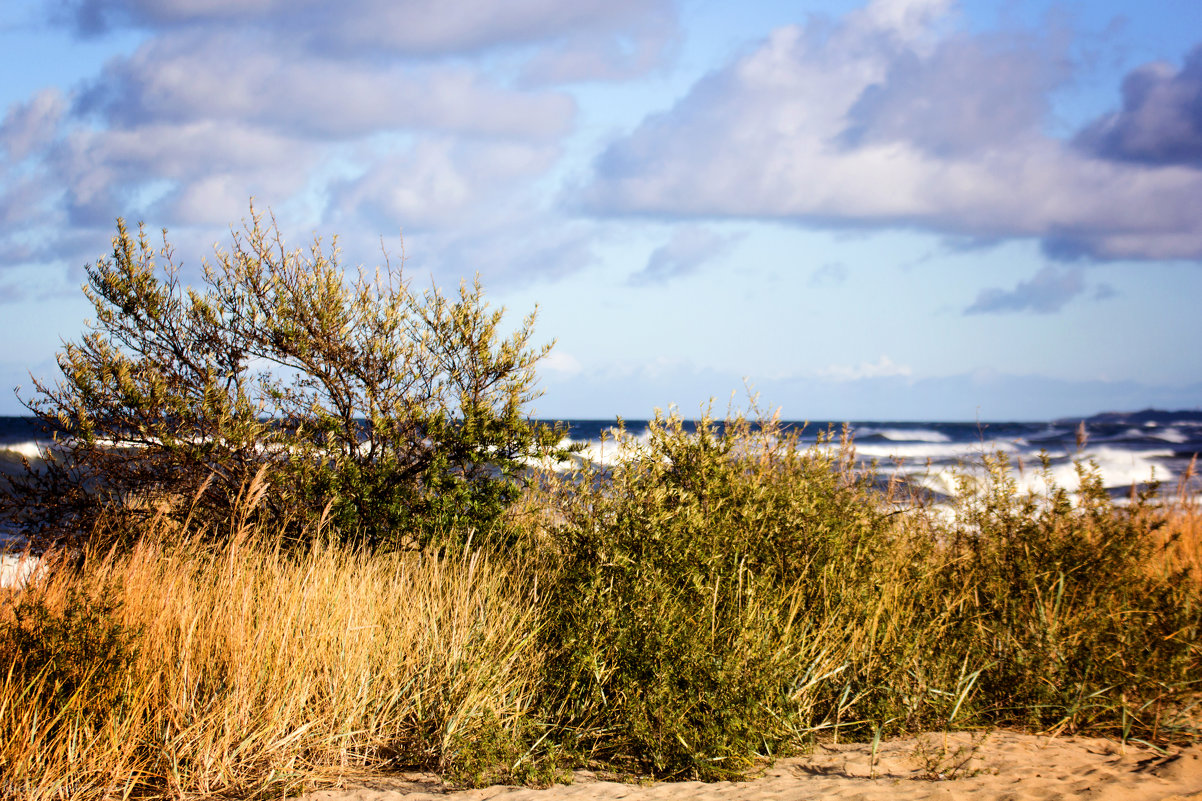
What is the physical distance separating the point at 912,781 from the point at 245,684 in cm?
337

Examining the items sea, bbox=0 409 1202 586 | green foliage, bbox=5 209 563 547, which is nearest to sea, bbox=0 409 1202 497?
sea, bbox=0 409 1202 586

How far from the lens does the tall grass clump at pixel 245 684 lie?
396 centimetres

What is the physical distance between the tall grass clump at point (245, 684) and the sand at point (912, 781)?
254mm

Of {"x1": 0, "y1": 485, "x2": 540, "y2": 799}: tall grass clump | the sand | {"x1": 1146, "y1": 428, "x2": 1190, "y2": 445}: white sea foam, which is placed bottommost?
the sand

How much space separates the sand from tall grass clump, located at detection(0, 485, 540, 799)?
0.83 ft

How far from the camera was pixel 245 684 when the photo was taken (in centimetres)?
424

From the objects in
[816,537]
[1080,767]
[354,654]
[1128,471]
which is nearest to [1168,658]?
[1080,767]

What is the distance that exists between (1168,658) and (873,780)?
2.68 metres

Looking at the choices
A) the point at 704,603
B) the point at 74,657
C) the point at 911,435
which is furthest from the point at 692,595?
the point at 911,435

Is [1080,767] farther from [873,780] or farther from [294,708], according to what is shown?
[294,708]

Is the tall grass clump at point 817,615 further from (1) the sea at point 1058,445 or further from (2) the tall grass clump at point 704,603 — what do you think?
(1) the sea at point 1058,445

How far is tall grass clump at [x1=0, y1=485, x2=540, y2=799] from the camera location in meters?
3.96

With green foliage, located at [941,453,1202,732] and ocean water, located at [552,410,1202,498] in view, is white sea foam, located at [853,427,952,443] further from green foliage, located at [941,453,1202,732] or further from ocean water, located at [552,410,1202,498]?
green foliage, located at [941,453,1202,732]

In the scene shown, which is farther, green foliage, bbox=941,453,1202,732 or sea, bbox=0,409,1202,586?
sea, bbox=0,409,1202,586
